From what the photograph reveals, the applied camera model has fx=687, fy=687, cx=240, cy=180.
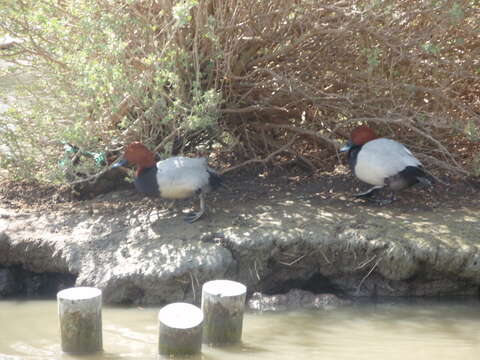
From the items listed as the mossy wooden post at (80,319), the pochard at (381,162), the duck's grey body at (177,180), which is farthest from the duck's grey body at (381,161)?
the mossy wooden post at (80,319)

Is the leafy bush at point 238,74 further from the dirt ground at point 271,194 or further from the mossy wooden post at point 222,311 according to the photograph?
the mossy wooden post at point 222,311

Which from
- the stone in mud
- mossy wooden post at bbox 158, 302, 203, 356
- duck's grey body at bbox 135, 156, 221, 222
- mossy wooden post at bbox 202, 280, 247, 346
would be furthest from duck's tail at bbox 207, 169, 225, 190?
mossy wooden post at bbox 158, 302, 203, 356

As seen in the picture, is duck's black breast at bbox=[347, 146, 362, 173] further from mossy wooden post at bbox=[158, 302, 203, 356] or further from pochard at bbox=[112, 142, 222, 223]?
mossy wooden post at bbox=[158, 302, 203, 356]

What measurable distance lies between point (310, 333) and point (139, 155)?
A: 2.21 metres

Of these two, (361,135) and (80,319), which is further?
(361,135)

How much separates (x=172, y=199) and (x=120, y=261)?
1096 mm

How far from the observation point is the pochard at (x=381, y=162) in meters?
6.11

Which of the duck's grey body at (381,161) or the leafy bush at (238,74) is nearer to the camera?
the leafy bush at (238,74)

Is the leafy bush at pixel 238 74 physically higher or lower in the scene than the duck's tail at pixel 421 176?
higher

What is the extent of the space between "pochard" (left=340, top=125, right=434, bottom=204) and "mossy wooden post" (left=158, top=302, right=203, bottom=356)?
261 centimetres

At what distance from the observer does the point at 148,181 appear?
604 cm

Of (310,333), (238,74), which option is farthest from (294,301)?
(238,74)

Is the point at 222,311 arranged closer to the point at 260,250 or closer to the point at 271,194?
the point at 260,250

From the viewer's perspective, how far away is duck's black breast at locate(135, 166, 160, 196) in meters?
6.02
